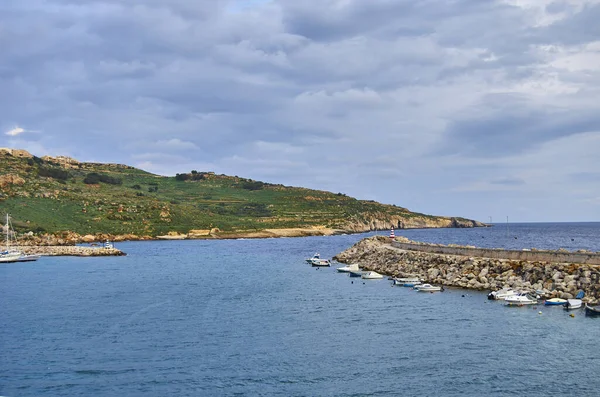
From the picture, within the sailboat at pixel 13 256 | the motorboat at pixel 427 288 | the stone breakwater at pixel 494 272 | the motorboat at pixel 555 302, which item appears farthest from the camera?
the sailboat at pixel 13 256

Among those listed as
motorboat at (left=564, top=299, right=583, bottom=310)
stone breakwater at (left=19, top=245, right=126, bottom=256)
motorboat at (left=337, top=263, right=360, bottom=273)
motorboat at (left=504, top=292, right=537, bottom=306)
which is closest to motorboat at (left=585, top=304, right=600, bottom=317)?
motorboat at (left=564, top=299, right=583, bottom=310)

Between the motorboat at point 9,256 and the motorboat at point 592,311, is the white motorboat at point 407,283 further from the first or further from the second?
the motorboat at point 9,256

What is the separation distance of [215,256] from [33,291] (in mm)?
54977

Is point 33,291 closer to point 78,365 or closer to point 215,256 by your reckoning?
point 78,365

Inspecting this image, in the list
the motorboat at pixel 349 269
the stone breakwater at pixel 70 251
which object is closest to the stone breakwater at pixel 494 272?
the motorboat at pixel 349 269

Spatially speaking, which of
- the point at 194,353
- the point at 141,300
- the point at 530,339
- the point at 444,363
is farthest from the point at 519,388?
the point at 141,300

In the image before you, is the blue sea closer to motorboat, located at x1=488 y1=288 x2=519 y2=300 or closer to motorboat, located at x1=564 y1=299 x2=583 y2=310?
motorboat, located at x1=564 y1=299 x2=583 y2=310

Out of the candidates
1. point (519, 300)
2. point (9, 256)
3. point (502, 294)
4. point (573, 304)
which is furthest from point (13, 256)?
point (573, 304)

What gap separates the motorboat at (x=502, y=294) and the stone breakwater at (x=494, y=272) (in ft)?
6.77

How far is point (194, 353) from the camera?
37500 mm

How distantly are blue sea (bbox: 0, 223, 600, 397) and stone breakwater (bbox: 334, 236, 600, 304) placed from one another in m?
3.25

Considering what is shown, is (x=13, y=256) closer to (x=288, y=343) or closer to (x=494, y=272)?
(x=288, y=343)

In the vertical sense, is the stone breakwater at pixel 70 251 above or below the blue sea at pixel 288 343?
above

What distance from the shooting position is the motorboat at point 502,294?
52906 millimetres
